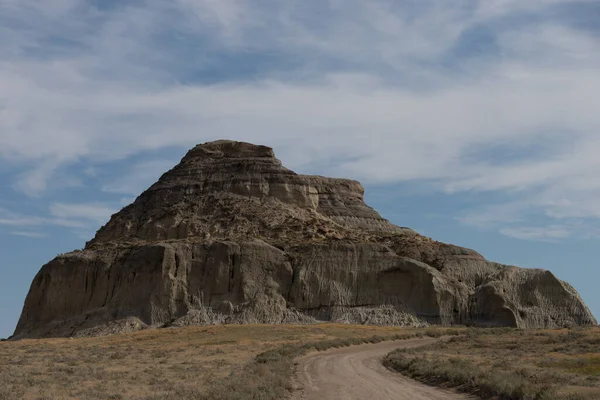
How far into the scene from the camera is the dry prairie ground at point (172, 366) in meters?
23.7

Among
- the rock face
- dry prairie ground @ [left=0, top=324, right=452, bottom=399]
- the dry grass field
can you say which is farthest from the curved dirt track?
the rock face

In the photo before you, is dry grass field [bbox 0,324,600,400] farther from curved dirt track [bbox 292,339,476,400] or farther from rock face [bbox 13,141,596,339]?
rock face [bbox 13,141,596,339]

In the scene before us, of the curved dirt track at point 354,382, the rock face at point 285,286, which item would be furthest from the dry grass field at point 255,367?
the rock face at point 285,286

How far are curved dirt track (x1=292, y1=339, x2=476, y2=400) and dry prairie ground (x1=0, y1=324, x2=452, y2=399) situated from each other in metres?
0.93

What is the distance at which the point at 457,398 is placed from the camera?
2258 cm

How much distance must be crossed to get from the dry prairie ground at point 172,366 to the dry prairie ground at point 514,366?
587cm

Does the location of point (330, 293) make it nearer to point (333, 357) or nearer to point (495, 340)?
point (495, 340)

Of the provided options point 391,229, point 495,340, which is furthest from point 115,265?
point 495,340

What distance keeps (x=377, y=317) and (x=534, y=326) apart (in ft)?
49.8

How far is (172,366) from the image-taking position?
1345 inches

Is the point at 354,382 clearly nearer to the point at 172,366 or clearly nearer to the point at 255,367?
the point at 255,367

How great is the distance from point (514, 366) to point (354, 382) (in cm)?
867

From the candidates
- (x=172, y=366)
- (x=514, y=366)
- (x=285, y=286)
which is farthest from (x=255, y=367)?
(x=285, y=286)

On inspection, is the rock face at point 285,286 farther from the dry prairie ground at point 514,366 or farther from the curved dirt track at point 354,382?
the curved dirt track at point 354,382
